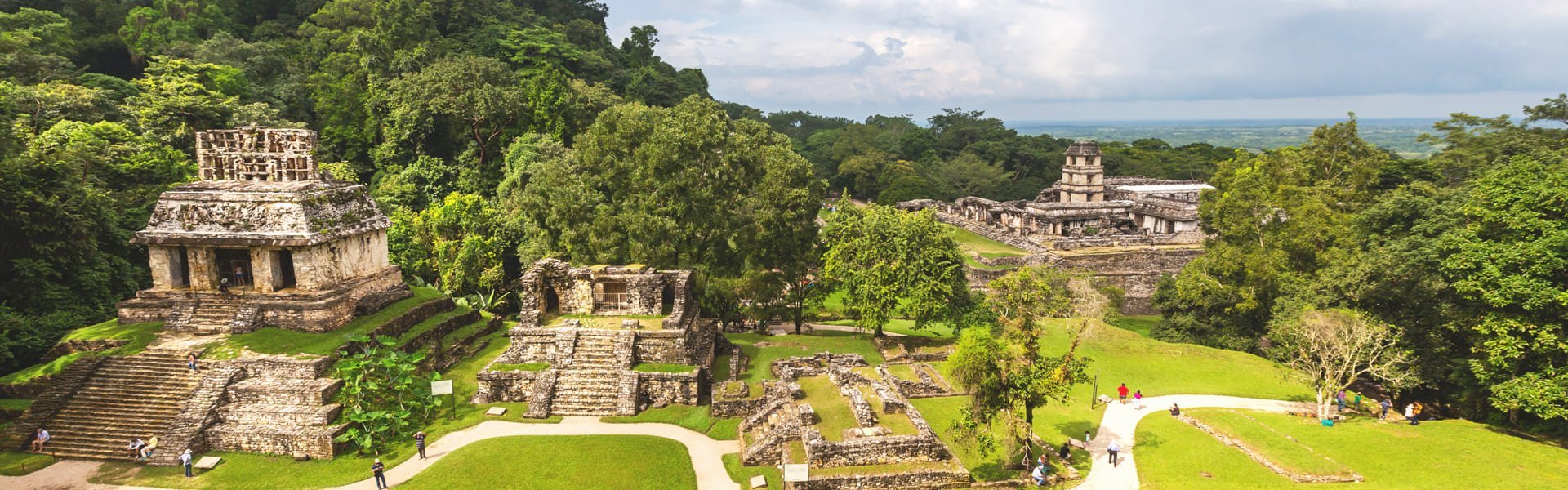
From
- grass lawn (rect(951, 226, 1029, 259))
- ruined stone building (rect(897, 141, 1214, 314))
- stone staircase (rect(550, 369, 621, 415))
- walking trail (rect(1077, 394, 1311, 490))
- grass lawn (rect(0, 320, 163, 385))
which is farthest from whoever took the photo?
grass lawn (rect(951, 226, 1029, 259))

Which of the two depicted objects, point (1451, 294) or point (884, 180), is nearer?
point (1451, 294)

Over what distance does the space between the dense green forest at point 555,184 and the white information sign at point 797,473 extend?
37.2 ft

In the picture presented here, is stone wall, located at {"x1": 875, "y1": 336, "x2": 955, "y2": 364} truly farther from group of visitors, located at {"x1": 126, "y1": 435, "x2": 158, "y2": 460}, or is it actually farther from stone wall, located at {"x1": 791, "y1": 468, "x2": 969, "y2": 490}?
group of visitors, located at {"x1": 126, "y1": 435, "x2": 158, "y2": 460}

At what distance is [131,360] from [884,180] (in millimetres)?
63385

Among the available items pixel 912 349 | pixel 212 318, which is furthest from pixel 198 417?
pixel 912 349

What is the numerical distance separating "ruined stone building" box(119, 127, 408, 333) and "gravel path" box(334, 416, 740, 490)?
6.01m

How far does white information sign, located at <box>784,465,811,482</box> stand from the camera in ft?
49.6

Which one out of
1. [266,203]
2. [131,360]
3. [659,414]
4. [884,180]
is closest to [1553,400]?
[659,414]

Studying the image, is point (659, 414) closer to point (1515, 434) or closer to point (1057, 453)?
point (1057, 453)

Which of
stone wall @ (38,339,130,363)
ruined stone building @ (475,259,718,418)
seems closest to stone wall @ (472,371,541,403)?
ruined stone building @ (475,259,718,418)

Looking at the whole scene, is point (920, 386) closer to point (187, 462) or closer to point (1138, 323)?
point (187, 462)

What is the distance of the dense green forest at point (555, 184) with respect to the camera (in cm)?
1925

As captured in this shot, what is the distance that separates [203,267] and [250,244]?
204 cm

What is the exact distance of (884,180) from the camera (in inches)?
2953
